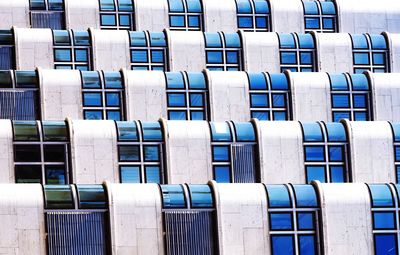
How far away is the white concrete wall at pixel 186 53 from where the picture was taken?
10050 centimetres

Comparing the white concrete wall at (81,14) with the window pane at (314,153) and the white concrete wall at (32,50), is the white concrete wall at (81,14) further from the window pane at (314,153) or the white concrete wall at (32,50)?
the window pane at (314,153)

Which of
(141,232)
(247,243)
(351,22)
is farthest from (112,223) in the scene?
(351,22)

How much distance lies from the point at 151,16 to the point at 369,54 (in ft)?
44.5

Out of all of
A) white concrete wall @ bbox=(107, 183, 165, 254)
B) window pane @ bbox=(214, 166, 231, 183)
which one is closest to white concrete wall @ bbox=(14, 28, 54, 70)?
window pane @ bbox=(214, 166, 231, 183)

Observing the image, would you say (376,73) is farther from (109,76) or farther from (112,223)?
A: (112,223)

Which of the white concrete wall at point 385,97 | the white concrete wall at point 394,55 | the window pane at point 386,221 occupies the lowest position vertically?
the window pane at point 386,221

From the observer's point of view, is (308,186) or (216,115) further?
(216,115)

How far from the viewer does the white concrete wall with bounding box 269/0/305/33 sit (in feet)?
350

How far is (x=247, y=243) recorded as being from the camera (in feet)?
276

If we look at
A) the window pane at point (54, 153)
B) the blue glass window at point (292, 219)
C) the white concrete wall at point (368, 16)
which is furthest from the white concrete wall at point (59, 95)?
the white concrete wall at point (368, 16)

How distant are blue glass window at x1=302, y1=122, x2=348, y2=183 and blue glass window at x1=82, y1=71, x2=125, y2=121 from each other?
10.5 meters

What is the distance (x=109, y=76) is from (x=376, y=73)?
1610 cm

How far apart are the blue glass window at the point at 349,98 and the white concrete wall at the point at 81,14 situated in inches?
607

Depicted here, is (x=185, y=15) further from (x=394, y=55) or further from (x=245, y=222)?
(x=245, y=222)
